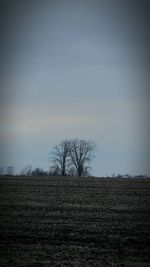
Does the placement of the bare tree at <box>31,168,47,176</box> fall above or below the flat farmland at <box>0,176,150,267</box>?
above

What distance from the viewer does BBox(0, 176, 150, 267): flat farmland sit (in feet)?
45.7

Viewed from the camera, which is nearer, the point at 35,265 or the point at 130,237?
the point at 35,265

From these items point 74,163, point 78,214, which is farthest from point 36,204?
point 74,163

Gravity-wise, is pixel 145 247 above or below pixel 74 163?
below

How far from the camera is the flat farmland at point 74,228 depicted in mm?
13938

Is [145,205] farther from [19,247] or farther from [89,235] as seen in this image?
[19,247]

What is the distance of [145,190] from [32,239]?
12.2 m

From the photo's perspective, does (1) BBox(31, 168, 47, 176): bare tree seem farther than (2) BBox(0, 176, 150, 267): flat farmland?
Yes

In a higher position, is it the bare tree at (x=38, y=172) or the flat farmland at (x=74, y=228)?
the bare tree at (x=38, y=172)

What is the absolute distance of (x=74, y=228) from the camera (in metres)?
17.0

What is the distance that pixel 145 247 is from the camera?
15070 mm

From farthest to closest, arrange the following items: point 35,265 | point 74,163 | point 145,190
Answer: point 74,163 < point 145,190 < point 35,265

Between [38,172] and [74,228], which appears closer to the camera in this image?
[74,228]

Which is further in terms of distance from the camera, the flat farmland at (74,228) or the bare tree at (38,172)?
the bare tree at (38,172)
